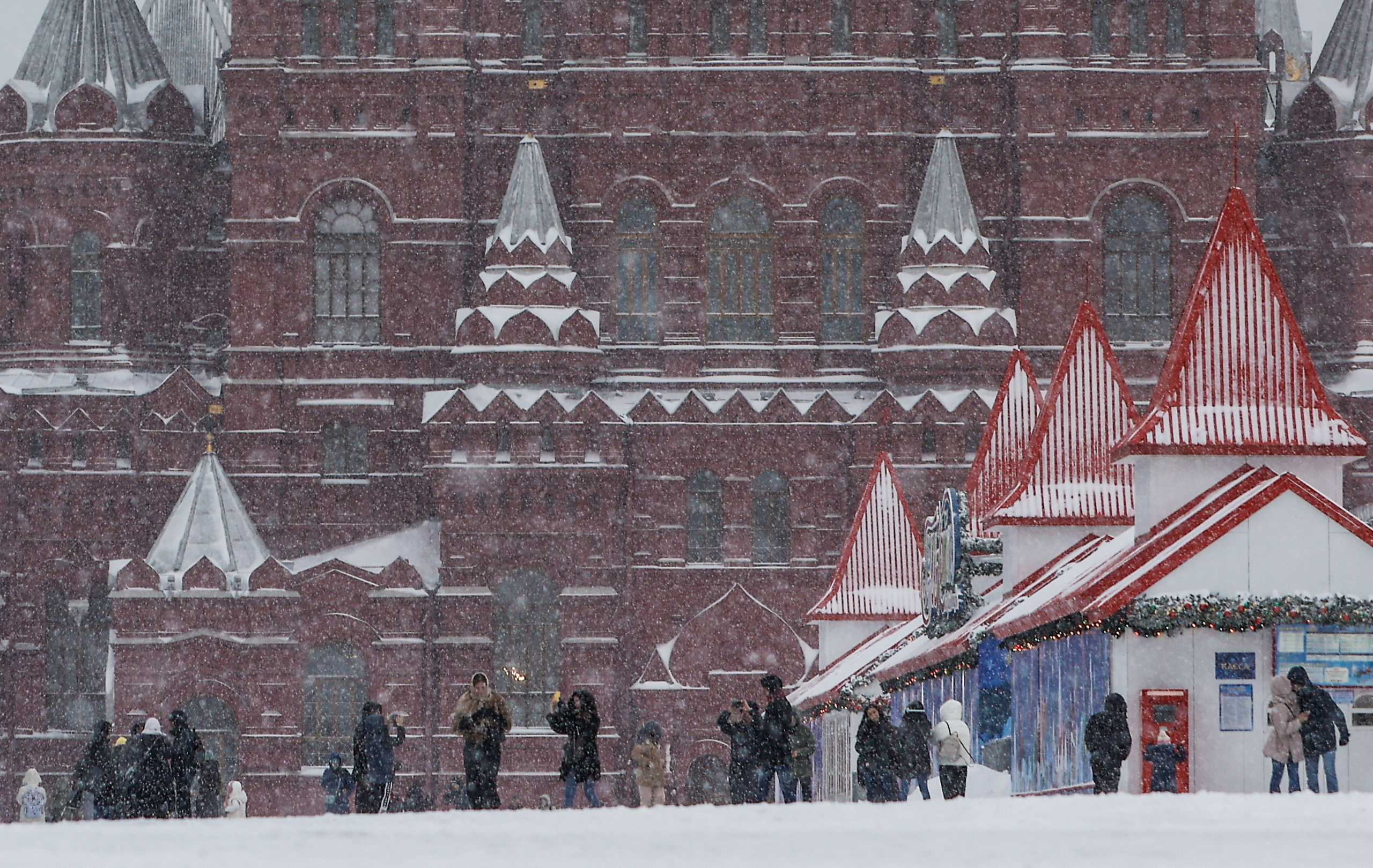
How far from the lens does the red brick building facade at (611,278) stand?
6469 cm

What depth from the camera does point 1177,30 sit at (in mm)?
66250

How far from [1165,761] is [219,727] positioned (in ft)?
121

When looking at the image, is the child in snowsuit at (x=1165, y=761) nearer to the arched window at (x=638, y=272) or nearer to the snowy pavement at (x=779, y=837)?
the snowy pavement at (x=779, y=837)

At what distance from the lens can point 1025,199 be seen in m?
66.1

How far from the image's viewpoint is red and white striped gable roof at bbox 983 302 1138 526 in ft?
132

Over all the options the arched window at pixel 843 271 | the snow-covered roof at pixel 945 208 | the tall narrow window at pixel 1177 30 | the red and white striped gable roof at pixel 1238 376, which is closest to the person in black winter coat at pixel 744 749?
the red and white striped gable roof at pixel 1238 376

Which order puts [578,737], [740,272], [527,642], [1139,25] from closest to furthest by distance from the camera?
[578,737], [527,642], [1139,25], [740,272]

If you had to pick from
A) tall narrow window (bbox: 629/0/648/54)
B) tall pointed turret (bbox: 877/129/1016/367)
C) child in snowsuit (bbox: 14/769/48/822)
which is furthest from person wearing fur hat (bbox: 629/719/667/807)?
tall narrow window (bbox: 629/0/648/54)

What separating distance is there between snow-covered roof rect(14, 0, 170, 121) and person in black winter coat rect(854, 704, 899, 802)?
41453 millimetres

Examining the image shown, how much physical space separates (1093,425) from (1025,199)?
25.7 meters

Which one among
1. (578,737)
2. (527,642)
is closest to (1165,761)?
(578,737)

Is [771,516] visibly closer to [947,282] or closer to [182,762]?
[947,282]

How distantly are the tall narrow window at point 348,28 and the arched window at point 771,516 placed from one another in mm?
11410

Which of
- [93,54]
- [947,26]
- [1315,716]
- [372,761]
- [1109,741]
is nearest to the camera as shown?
[1315,716]
